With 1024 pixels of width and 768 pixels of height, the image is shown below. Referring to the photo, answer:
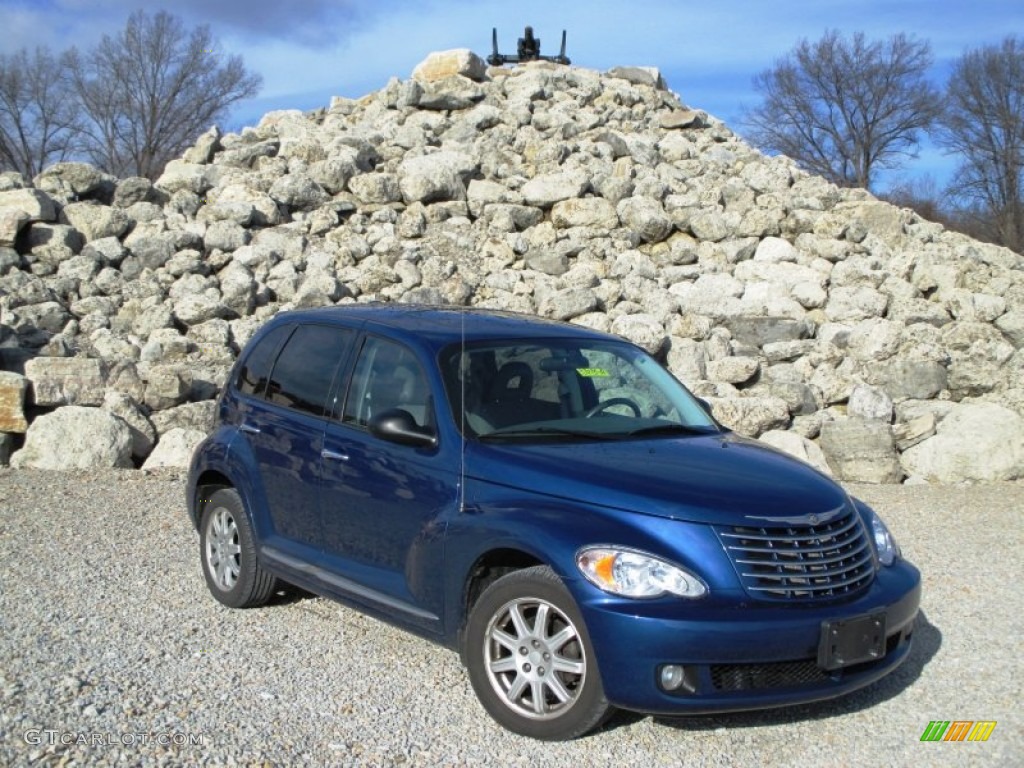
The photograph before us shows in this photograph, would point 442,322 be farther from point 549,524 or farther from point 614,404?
point 549,524

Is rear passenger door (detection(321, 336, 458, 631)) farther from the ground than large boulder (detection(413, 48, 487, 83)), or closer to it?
closer to it

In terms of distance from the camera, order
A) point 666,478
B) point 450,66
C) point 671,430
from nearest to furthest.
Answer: point 666,478 < point 671,430 < point 450,66

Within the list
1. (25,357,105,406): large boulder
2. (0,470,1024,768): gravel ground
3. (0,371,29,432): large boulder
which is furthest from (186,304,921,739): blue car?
(25,357,105,406): large boulder

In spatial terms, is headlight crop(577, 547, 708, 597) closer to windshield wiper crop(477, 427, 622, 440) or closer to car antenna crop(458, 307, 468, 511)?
car antenna crop(458, 307, 468, 511)

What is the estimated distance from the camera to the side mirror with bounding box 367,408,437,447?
5.00 m

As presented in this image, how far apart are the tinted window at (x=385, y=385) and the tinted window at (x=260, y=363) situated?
3.04ft

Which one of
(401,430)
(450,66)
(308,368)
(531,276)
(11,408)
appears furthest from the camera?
(450,66)

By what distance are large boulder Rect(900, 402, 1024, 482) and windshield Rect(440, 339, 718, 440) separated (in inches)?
257

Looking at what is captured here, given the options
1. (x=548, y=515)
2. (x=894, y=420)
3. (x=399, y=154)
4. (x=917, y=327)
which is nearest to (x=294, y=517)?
(x=548, y=515)

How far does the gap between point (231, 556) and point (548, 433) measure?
2359 millimetres

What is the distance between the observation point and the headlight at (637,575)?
4.26 m

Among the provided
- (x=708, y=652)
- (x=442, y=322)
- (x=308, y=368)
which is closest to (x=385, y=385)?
(x=442, y=322)

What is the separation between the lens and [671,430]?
5520 millimetres

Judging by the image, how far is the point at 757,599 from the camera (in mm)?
4316
